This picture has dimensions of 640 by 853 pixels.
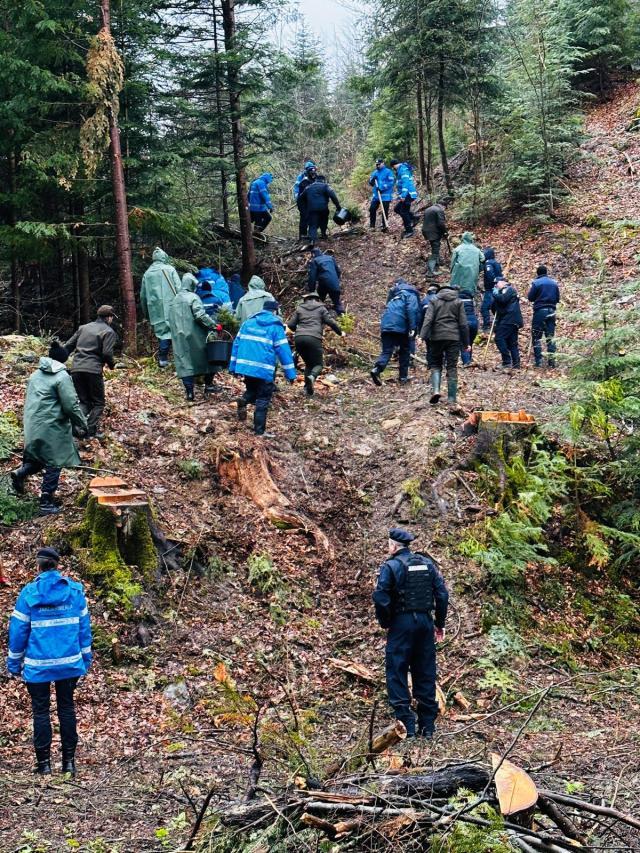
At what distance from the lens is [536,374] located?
1564 centimetres

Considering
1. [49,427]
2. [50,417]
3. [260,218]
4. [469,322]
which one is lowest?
[49,427]

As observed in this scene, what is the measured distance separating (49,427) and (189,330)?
3804mm

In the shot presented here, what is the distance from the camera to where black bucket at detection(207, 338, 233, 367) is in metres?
12.6

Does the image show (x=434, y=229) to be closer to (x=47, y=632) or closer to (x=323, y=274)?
(x=323, y=274)

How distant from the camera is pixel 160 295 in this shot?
1488 centimetres

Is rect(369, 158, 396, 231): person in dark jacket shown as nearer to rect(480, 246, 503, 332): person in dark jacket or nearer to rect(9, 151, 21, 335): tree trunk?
rect(480, 246, 503, 332): person in dark jacket

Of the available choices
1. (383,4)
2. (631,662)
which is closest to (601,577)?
(631,662)

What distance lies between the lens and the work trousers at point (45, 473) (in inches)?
369

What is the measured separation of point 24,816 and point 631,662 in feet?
22.8

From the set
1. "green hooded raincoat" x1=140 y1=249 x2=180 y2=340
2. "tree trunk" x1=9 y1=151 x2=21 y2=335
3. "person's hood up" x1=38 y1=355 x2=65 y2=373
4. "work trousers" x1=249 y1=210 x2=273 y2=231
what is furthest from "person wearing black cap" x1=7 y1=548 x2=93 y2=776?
"work trousers" x1=249 y1=210 x2=273 y2=231

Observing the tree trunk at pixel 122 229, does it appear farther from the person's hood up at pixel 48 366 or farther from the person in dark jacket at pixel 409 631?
the person in dark jacket at pixel 409 631

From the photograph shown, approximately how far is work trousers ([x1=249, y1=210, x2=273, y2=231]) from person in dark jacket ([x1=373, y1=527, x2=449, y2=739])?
662 inches

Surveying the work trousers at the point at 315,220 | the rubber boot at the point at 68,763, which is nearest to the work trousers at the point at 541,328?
the work trousers at the point at 315,220

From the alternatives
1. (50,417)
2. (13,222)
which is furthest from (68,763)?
(13,222)
